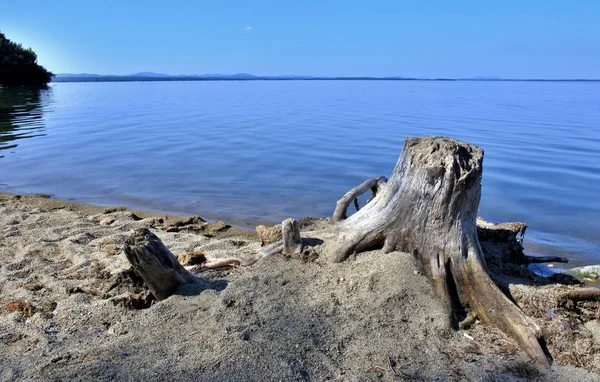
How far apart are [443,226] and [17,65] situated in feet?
253

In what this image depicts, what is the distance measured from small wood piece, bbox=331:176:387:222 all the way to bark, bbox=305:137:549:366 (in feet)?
2.05

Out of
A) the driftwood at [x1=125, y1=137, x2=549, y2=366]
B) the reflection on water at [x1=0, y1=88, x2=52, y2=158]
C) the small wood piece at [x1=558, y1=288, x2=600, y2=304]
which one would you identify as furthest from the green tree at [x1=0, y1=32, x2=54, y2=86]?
the small wood piece at [x1=558, y1=288, x2=600, y2=304]

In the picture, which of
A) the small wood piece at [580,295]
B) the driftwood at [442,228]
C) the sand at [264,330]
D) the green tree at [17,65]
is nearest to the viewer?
the sand at [264,330]

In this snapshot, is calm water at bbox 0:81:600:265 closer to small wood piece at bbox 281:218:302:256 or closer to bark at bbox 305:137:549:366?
bark at bbox 305:137:549:366

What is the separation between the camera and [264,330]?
13.5 feet

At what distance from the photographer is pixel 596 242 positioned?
886 cm

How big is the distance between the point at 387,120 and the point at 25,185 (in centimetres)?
1911

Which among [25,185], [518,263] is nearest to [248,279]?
[518,263]

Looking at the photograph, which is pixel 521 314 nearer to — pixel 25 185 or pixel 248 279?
pixel 248 279

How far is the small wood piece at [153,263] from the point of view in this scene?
4.47 meters

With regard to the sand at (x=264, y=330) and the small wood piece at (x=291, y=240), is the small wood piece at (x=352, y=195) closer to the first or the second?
the small wood piece at (x=291, y=240)

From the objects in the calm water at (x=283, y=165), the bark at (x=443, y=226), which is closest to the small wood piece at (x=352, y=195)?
the bark at (x=443, y=226)

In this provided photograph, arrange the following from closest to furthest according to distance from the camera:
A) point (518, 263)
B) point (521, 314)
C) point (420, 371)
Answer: point (420, 371) < point (521, 314) < point (518, 263)

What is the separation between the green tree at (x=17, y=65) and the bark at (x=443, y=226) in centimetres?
7443
